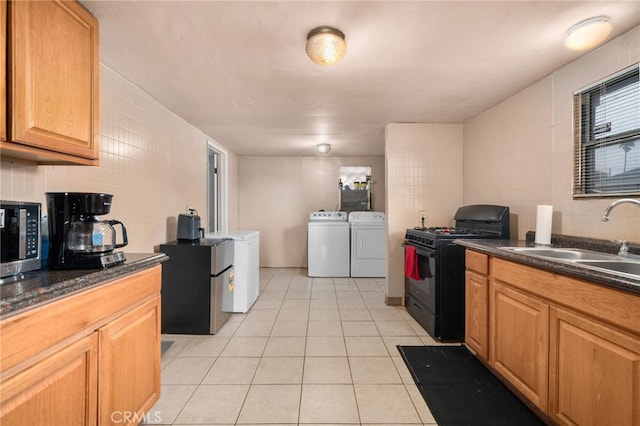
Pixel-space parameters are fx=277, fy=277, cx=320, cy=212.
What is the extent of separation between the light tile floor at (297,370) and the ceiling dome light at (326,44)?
2.03m

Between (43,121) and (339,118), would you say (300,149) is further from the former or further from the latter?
(43,121)

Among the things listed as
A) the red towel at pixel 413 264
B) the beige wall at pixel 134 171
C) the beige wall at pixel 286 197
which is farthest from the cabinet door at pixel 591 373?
the beige wall at pixel 286 197

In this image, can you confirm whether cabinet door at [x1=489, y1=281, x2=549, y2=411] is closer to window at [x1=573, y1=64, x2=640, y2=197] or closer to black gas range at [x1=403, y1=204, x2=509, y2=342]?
black gas range at [x1=403, y1=204, x2=509, y2=342]

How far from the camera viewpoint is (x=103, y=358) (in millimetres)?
1129

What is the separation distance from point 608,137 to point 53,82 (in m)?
3.00

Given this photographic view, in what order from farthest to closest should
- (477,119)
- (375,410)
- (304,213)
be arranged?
(304,213)
(477,119)
(375,410)

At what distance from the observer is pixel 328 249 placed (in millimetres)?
4758

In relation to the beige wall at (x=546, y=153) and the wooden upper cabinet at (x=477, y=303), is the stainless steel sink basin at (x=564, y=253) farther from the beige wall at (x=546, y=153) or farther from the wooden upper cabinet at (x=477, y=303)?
the wooden upper cabinet at (x=477, y=303)

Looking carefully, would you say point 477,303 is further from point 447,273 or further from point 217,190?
point 217,190

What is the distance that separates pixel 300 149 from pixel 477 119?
2.71m

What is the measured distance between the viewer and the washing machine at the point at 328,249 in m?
4.74

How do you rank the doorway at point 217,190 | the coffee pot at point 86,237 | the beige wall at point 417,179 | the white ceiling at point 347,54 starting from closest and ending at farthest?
the coffee pot at point 86,237
the white ceiling at point 347,54
the beige wall at point 417,179
the doorway at point 217,190

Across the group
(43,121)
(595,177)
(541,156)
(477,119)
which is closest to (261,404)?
(43,121)

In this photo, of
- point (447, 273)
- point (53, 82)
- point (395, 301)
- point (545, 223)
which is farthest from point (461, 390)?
point (53, 82)
